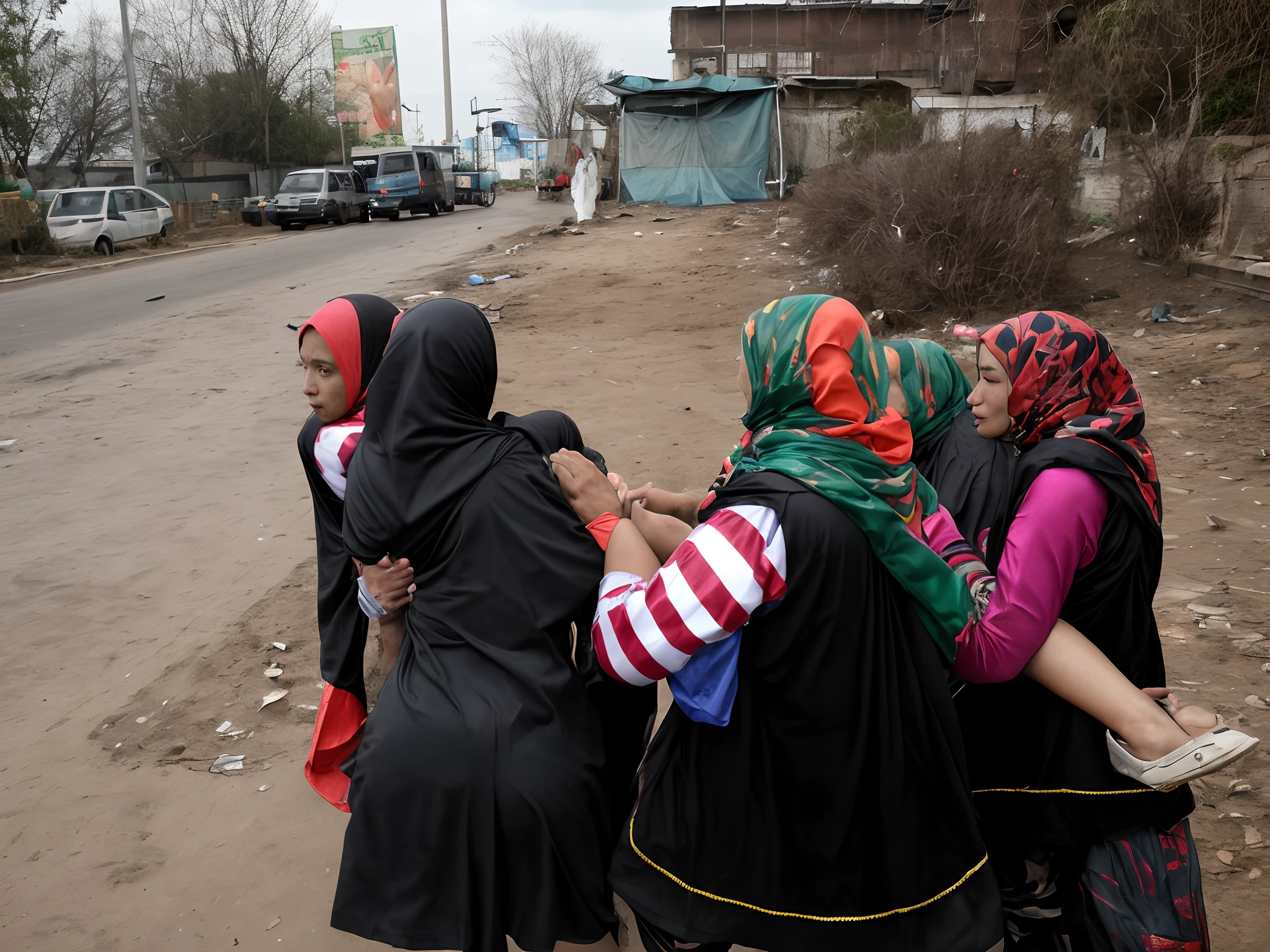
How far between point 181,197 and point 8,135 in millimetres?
4819

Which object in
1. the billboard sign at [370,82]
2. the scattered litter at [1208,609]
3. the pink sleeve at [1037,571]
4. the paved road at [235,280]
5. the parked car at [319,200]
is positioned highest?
the billboard sign at [370,82]

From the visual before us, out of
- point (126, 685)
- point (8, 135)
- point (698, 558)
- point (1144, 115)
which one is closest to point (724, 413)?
point (126, 685)

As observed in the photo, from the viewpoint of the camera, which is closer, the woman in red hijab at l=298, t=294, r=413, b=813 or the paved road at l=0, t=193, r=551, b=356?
the woman in red hijab at l=298, t=294, r=413, b=813

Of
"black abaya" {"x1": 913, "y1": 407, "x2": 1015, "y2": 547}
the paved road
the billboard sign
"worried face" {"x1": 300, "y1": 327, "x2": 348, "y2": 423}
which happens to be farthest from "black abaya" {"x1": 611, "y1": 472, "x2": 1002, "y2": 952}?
the billboard sign

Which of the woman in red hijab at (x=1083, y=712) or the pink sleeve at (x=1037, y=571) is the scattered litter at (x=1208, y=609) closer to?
the woman in red hijab at (x=1083, y=712)

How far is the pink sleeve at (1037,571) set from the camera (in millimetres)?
1657

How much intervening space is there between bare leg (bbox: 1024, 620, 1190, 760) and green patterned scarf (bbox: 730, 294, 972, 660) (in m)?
0.18

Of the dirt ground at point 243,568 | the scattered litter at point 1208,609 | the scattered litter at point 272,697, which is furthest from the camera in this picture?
the scattered litter at point 1208,609

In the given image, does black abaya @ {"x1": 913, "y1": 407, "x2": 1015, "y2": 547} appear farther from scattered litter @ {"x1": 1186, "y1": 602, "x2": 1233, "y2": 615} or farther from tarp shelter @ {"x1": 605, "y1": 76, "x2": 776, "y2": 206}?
tarp shelter @ {"x1": 605, "y1": 76, "x2": 776, "y2": 206}

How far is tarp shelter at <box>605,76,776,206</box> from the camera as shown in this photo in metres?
23.8

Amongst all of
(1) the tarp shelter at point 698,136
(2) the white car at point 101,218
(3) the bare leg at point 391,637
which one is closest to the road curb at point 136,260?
(2) the white car at point 101,218

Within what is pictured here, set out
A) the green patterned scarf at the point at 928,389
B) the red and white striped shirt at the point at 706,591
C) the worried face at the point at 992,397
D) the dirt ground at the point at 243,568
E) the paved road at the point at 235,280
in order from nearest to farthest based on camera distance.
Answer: the red and white striped shirt at the point at 706,591 < the worried face at the point at 992,397 < the green patterned scarf at the point at 928,389 < the dirt ground at the point at 243,568 < the paved road at the point at 235,280

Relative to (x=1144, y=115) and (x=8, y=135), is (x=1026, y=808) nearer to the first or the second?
(x=1144, y=115)

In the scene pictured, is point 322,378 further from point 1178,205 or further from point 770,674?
point 1178,205
